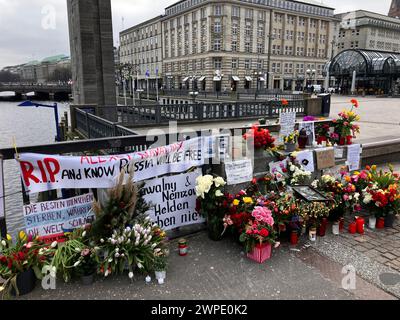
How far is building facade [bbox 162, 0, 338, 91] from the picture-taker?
84.4 m

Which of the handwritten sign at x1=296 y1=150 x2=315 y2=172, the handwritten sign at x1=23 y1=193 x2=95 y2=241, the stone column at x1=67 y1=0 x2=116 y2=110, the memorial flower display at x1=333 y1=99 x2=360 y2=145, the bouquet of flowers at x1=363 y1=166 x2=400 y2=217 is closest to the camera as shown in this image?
the handwritten sign at x1=23 y1=193 x2=95 y2=241

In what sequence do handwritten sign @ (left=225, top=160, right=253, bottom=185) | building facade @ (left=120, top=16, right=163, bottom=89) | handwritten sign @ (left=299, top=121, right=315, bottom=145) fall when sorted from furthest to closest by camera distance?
building facade @ (left=120, top=16, right=163, bottom=89) → handwritten sign @ (left=299, top=121, right=315, bottom=145) → handwritten sign @ (left=225, top=160, right=253, bottom=185)

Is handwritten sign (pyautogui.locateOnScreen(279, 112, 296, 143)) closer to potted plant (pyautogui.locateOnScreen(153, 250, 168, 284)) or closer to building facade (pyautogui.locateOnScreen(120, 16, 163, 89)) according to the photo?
potted plant (pyautogui.locateOnScreen(153, 250, 168, 284))

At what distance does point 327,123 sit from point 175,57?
100 metres

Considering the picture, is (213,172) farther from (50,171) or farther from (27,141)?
(27,141)

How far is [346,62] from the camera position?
185ft

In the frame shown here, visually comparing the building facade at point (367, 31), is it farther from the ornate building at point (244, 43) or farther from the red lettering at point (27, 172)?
the red lettering at point (27, 172)

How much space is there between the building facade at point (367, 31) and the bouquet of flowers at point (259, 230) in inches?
5066

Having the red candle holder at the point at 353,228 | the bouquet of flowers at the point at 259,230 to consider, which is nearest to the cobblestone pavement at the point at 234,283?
the bouquet of flowers at the point at 259,230

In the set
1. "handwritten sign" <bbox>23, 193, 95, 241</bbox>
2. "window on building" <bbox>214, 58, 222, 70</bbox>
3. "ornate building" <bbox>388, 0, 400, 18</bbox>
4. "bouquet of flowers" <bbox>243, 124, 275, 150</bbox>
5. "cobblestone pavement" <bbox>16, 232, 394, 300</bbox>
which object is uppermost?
"ornate building" <bbox>388, 0, 400, 18</bbox>

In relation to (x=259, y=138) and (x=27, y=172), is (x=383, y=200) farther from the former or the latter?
(x=27, y=172)

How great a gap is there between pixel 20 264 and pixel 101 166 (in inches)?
65.5

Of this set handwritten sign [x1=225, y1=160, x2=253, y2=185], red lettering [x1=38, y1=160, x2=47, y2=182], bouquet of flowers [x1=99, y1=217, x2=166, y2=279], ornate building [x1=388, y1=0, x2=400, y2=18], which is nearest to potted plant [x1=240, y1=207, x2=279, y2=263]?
handwritten sign [x1=225, y1=160, x2=253, y2=185]

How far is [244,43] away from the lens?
3494 inches
